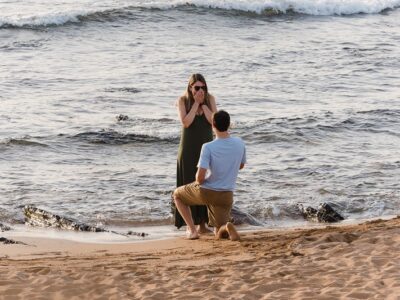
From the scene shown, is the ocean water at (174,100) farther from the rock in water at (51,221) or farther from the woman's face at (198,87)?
the woman's face at (198,87)

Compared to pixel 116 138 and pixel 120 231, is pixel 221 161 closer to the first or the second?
pixel 120 231

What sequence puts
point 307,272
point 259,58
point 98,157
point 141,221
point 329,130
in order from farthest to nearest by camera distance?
point 259,58 < point 329,130 < point 98,157 < point 141,221 < point 307,272

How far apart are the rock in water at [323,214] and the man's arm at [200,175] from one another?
2761mm

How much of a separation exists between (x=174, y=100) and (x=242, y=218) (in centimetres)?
744

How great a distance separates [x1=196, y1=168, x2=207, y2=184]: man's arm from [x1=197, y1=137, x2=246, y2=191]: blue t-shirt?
0.04 m

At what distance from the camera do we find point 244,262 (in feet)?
27.2

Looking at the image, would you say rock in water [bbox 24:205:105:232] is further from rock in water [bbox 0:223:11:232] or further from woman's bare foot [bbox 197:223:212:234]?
woman's bare foot [bbox 197:223:212:234]

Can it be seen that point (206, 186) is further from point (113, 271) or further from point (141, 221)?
point (141, 221)

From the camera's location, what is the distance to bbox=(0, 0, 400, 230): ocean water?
12.5 m

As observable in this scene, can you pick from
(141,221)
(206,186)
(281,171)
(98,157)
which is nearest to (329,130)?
(281,171)

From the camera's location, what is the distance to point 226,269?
8.05 meters

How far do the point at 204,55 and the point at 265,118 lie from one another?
634cm

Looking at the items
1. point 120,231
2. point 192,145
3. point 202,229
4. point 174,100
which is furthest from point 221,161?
point 174,100

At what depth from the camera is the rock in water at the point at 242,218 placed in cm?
1110
